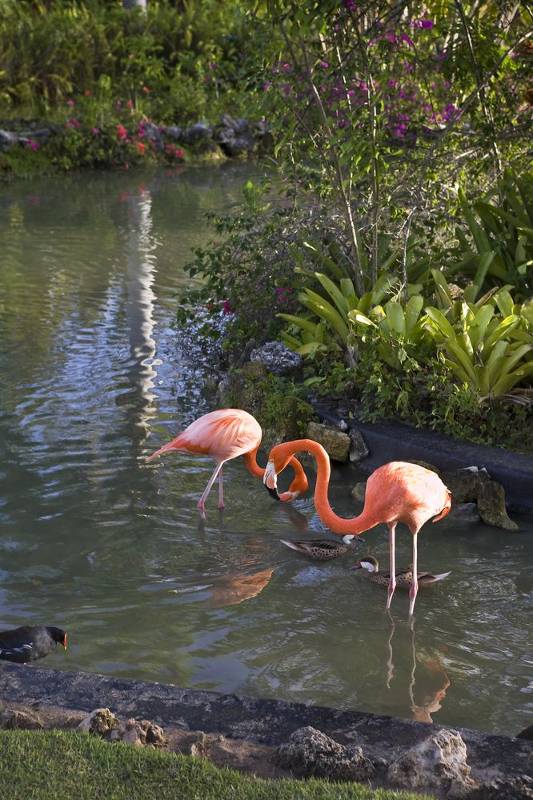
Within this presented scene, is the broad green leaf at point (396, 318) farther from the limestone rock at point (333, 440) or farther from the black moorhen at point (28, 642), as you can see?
the black moorhen at point (28, 642)

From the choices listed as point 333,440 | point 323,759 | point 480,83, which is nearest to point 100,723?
point 323,759

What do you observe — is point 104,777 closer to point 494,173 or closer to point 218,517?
point 218,517

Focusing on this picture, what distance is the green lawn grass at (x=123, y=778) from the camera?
3.25 m

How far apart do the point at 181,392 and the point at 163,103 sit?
19.6m

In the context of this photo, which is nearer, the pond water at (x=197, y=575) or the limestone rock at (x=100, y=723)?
the limestone rock at (x=100, y=723)

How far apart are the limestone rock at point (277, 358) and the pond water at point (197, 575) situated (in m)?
A: 0.62

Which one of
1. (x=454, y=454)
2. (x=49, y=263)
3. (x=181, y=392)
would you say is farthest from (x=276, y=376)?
(x=49, y=263)

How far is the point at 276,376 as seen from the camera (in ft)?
27.3

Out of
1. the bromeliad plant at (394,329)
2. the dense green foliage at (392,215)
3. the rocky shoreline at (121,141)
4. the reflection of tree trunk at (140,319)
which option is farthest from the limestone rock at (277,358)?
the rocky shoreline at (121,141)

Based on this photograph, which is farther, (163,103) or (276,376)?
(163,103)

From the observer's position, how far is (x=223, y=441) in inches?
→ 260

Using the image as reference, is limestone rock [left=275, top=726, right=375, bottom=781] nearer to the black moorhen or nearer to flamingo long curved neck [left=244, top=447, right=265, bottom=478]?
the black moorhen

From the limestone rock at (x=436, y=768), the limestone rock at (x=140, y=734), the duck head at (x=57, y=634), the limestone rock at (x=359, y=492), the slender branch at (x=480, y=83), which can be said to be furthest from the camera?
the slender branch at (x=480, y=83)

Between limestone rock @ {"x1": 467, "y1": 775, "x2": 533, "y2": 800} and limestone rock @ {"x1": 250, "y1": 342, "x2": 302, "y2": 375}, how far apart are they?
17.9 ft
